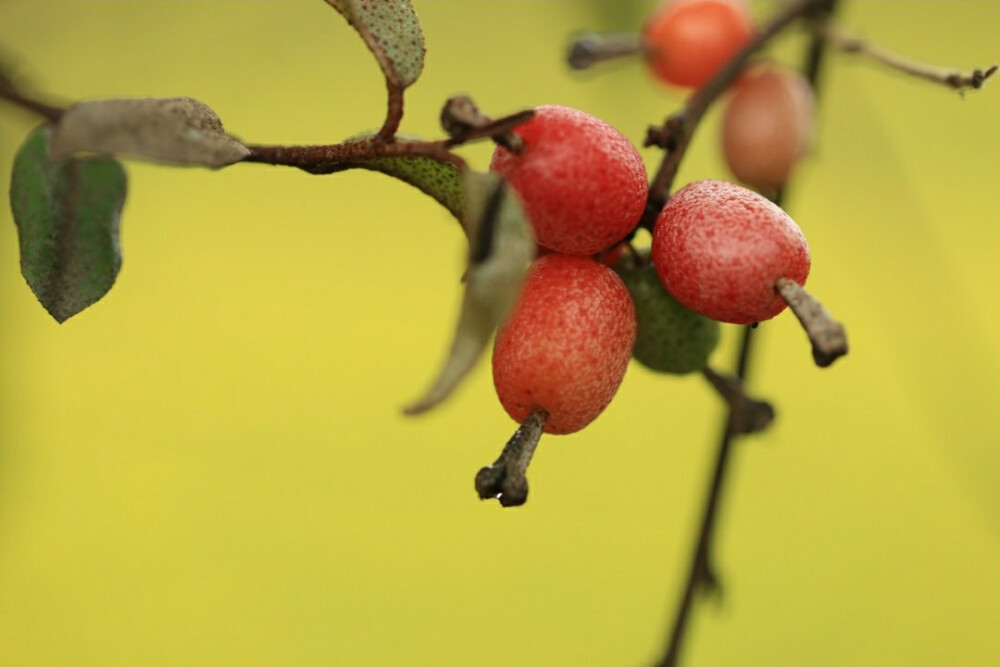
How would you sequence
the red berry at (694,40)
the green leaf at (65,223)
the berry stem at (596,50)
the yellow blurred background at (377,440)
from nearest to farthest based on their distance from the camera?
the green leaf at (65,223) → the berry stem at (596,50) → the red berry at (694,40) → the yellow blurred background at (377,440)

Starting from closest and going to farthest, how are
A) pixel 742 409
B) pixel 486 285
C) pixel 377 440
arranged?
pixel 486 285 < pixel 742 409 < pixel 377 440

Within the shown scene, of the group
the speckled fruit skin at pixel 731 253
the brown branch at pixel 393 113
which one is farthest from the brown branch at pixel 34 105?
the speckled fruit skin at pixel 731 253

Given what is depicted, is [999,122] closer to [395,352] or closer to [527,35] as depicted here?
[527,35]

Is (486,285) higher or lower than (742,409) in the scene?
higher

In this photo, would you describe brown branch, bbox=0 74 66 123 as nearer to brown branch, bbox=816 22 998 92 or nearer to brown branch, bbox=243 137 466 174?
brown branch, bbox=243 137 466 174

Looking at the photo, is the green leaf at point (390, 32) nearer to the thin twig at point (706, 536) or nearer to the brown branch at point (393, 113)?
the brown branch at point (393, 113)

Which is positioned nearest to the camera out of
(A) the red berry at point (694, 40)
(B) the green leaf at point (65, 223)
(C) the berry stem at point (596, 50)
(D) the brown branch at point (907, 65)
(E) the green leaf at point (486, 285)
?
(E) the green leaf at point (486, 285)

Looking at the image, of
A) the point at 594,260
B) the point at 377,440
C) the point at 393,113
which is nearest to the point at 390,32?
the point at 393,113

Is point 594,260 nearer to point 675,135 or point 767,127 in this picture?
point 675,135
